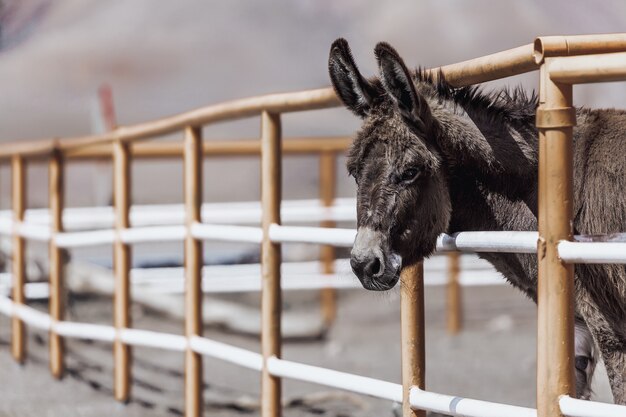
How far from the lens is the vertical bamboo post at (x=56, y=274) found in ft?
19.4

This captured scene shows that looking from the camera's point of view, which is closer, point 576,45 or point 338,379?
point 576,45

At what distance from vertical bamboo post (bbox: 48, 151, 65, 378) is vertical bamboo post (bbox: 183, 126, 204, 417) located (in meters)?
1.65

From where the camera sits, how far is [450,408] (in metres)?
2.88

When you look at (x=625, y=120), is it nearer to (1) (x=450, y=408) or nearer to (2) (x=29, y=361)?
(1) (x=450, y=408)

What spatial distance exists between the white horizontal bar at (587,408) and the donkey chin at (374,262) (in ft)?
1.69

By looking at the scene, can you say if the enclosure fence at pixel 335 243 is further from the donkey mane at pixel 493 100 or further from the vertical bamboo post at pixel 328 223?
the vertical bamboo post at pixel 328 223

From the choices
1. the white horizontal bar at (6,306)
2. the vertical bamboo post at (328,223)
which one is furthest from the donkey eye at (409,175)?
the vertical bamboo post at (328,223)

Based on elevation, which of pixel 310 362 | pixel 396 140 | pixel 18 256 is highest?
pixel 396 140

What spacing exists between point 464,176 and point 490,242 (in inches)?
8.3

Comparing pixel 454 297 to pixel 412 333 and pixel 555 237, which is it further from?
pixel 555 237

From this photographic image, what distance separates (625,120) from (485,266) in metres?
5.44

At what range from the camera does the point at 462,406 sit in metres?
2.82

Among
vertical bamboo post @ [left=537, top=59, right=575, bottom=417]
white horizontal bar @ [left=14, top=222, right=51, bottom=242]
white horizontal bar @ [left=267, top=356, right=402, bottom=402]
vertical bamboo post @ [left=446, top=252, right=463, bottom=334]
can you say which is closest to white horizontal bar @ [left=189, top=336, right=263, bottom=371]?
white horizontal bar @ [left=267, top=356, right=402, bottom=402]

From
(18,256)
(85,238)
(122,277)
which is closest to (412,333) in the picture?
(122,277)
